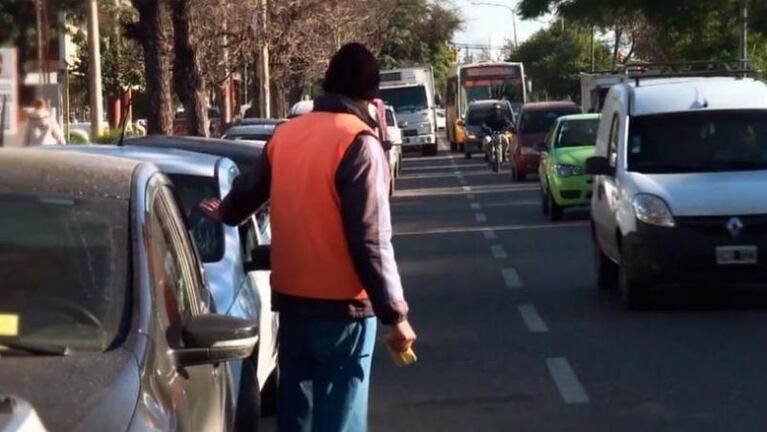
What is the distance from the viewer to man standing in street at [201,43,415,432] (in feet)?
19.6

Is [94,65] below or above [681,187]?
above

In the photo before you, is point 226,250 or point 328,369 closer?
point 328,369

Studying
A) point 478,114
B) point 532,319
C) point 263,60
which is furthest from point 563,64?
point 532,319

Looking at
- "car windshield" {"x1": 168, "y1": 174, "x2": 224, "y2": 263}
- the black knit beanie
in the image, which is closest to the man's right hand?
the black knit beanie

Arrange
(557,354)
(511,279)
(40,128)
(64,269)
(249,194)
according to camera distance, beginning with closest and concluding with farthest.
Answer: (64,269) < (249,194) < (557,354) < (511,279) < (40,128)

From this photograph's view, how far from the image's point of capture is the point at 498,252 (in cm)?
1962

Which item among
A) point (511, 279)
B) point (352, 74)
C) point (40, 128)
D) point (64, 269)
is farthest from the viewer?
point (40, 128)

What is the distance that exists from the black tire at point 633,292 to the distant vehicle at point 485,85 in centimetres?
4509

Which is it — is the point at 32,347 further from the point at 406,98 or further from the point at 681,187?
the point at 406,98

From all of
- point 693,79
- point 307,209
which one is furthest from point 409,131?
point 307,209

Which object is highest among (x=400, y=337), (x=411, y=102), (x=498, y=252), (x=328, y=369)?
(x=400, y=337)

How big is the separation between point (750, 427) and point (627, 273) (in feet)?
15.8

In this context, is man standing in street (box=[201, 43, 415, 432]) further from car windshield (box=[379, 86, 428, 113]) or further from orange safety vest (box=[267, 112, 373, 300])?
car windshield (box=[379, 86, 428, 113])

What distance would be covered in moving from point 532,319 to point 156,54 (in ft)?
37.4
